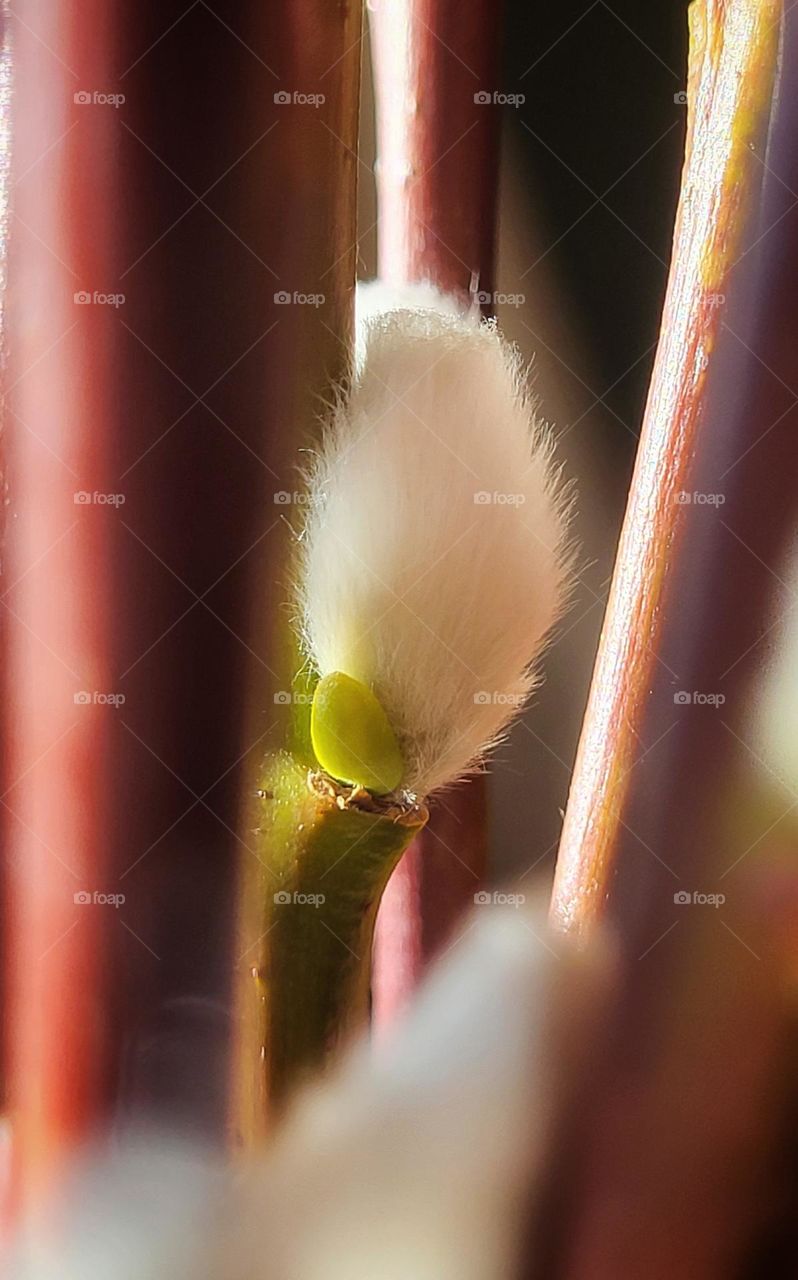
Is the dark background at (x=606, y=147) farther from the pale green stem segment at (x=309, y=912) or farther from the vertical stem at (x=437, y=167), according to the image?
the pale green stem segment at (x=309, y=912)

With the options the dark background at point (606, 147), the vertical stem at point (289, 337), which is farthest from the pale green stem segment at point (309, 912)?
the dark background at point (606, 147)

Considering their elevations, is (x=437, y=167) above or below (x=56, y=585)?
above

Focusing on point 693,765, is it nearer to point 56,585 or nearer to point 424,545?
point 424,545

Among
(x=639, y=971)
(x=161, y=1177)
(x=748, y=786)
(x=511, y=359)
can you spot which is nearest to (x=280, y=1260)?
(x=161, y=1177)

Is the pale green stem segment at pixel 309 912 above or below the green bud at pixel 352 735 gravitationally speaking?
below

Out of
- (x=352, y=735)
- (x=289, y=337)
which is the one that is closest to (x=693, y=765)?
(x=352, y=735)

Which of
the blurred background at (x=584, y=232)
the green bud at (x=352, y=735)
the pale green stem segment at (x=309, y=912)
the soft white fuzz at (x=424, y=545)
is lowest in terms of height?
the pale green stem segment at (x=309, y=912)

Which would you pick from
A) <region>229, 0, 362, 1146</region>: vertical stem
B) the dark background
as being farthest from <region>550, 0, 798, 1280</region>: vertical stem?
<region>229, 0, 362, 1146</region>: vertical stem
